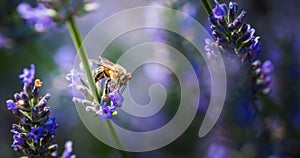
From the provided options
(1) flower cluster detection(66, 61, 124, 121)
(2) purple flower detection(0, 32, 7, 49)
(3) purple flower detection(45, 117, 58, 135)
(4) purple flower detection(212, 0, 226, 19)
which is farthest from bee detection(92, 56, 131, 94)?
(2) purple flower detection(0, 32, 7, 49)

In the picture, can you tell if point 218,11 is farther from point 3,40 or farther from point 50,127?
point 3,40

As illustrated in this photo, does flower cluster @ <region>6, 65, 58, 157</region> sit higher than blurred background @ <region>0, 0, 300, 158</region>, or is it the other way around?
blurred background @ <region>0, 0, 300, 158</region>

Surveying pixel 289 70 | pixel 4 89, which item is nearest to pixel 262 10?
pixel 289 70

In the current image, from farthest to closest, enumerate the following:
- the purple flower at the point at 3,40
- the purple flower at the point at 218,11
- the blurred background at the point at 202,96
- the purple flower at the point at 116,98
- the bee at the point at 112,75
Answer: the purple flower at the point at 3,40 → the blurred background at the point at 202,96 → the bee at the point at 112,75 → the purple flower at the point at 116,98 → the purple flower at the point at 218,11

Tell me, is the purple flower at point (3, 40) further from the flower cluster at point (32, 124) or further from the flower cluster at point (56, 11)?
the flower cluster at point (32, 124)

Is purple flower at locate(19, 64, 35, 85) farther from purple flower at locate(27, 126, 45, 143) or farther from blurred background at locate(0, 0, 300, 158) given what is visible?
blurred background at locate(0, 0, 300, 158)

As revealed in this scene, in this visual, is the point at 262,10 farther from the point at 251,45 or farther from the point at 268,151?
the point at 251,45

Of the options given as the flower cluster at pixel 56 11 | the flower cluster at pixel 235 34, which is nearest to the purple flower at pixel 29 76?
the flower cluster at pixel 56 11

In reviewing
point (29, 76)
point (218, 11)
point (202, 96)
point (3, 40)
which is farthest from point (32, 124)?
point (3, 40)
